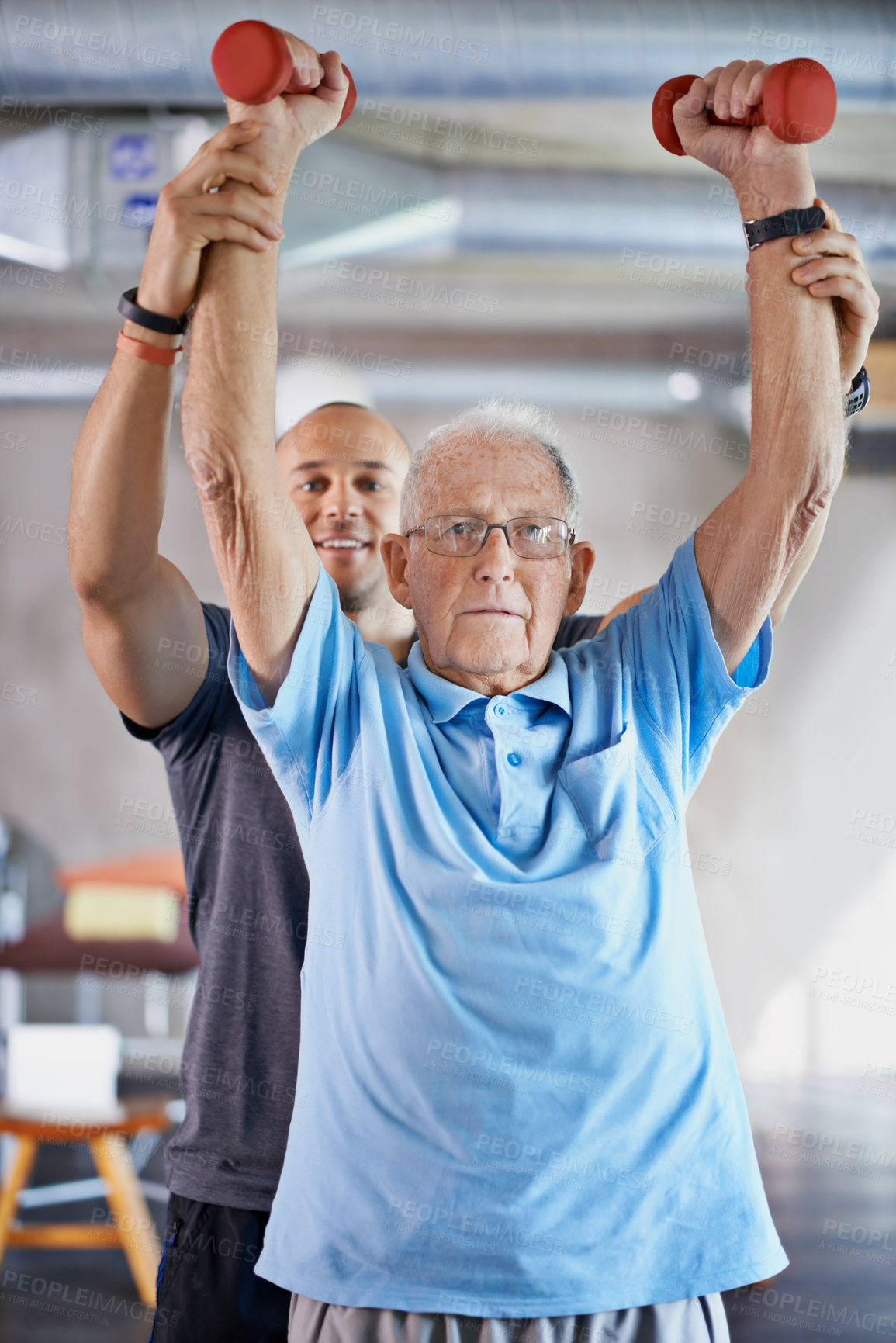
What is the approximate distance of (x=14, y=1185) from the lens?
329cm

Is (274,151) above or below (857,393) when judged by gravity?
above

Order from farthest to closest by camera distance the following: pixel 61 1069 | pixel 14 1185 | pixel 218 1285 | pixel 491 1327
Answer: pixel 61 1069, pixel 14 1185, pixel 218 1285, pixel 491 1327

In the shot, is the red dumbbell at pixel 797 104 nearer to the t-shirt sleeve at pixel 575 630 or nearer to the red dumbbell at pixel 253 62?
the red dumbbell at pixel 253 62

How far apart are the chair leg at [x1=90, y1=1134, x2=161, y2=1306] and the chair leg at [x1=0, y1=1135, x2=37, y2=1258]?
201mm

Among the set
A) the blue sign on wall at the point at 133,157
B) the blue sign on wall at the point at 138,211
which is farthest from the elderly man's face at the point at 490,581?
the blue sign on wall at the point at 133,157

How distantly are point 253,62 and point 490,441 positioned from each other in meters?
0.47

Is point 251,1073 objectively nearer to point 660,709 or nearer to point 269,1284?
point 269,1284

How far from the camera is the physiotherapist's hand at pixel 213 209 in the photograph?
3.65 ft

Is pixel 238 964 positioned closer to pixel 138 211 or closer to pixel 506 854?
pixel 506 854

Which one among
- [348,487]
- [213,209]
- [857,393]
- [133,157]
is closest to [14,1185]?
[348,487]

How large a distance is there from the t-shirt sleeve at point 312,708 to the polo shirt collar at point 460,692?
0.08 meters

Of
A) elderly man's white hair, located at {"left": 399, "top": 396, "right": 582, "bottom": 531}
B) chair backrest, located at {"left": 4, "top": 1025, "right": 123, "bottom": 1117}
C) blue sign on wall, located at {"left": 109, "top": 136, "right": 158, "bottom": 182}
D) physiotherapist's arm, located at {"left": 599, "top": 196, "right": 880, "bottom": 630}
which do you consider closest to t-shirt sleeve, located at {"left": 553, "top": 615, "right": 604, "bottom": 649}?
elderly man's white hair, located at {"left": 399, "top": 396, "right": 582, "bottom": 531}

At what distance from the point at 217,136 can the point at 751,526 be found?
71 centimetres

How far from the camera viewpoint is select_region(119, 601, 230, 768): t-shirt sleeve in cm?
155
